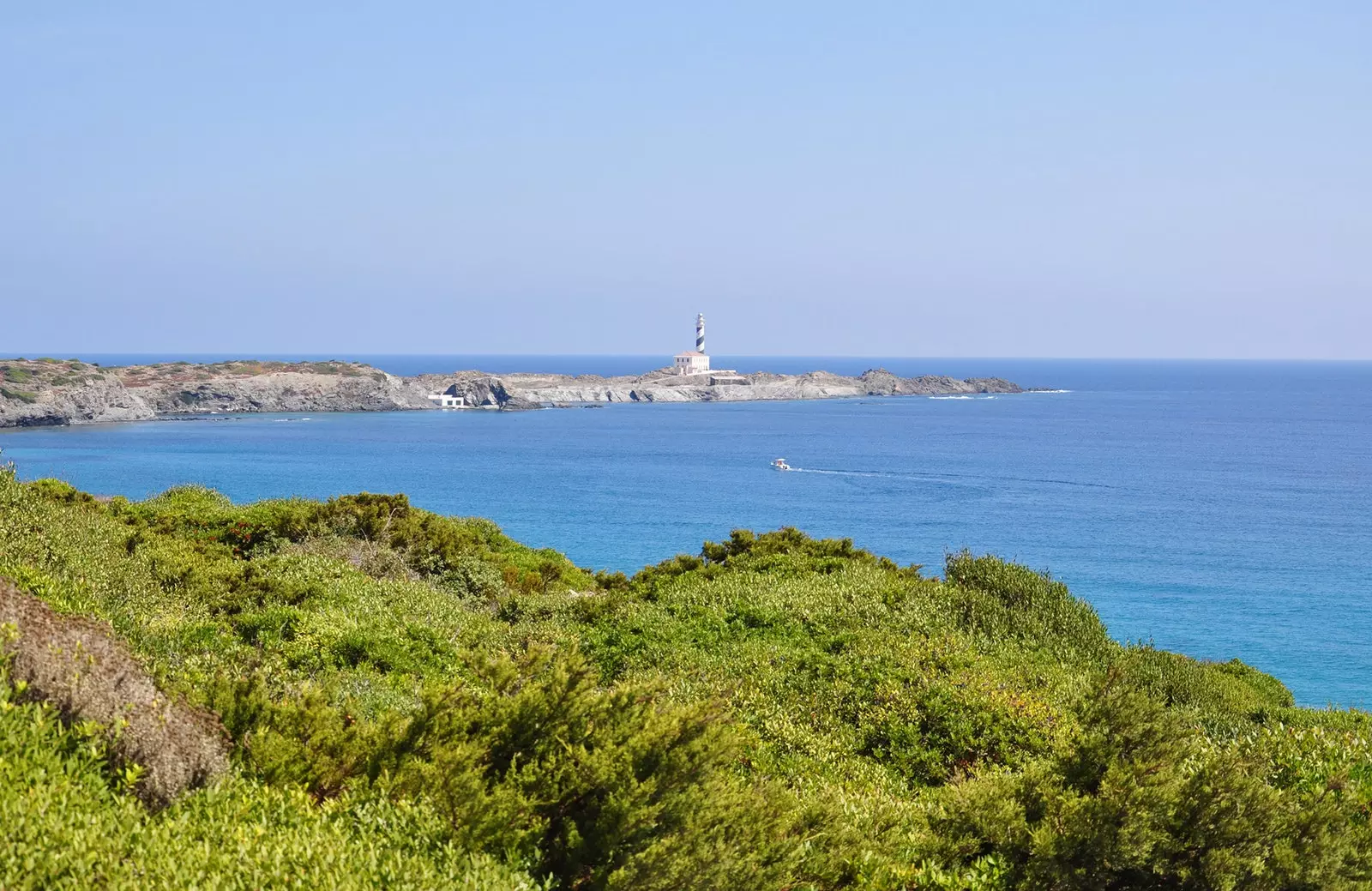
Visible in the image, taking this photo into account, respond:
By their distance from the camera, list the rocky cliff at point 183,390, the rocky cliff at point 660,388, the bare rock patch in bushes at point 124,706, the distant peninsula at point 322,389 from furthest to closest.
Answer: the rocky cliff at point 660,388, the distant peninsula at point 322,389, the rocky cliff at point 183,390, the bare rock patch in bushes at point 124,706

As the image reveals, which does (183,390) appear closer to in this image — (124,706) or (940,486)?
(940,486)

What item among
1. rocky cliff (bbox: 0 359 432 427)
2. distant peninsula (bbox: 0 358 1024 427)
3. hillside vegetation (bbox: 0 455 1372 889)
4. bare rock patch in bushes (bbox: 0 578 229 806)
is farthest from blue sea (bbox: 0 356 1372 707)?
bare rock patch in bushes (bbox: 0 578 229 806)

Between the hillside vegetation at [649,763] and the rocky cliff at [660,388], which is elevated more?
the rocky cliff at [660,388]

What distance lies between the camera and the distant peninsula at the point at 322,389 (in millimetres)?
118812

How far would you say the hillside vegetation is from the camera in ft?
20.1

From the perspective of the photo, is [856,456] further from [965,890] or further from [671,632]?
[965,890]

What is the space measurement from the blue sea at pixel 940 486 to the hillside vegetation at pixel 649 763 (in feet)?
80.6

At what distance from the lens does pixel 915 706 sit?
1252cm

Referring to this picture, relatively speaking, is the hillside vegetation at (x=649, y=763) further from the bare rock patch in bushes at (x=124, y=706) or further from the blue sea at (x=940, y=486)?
the blue sea at (x=940, y=486)

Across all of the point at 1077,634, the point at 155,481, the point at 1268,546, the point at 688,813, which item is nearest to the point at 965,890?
the point at 688,813

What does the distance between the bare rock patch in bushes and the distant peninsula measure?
403 ft

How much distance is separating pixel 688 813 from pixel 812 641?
29.4 ft

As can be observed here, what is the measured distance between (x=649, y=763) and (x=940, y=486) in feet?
235

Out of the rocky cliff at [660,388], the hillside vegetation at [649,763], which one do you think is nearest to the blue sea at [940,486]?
the rocky cliff at [660,388]
